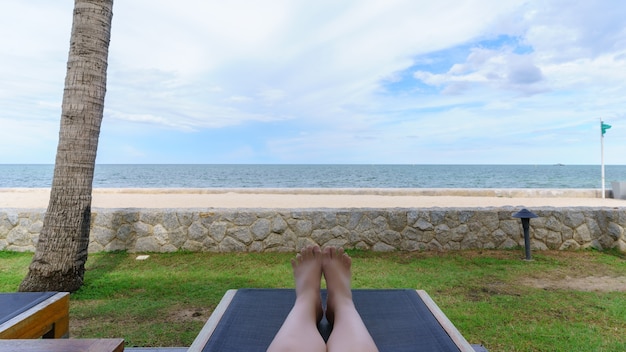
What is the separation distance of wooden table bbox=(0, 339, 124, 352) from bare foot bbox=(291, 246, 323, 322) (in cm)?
79

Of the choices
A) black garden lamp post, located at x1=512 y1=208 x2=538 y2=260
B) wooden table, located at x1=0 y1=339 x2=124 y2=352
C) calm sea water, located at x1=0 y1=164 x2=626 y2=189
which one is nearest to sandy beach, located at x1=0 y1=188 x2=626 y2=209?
black garden lamp post, located at x1=512 y1=208 x2=538 y2=260

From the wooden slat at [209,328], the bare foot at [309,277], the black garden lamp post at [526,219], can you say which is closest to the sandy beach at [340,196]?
the black garden lamp post at [526,219]

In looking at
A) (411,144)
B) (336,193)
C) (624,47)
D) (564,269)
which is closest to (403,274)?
(564,269)

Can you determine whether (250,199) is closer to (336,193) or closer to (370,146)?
(336,193)

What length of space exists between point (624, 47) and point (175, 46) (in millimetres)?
17223

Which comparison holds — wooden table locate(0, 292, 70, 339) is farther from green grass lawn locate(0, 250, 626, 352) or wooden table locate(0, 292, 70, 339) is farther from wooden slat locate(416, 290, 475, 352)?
wooden slat locate(416, 290, 475, 352)

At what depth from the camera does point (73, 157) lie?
3.32 meters

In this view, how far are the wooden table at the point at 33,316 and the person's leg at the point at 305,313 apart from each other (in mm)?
1182

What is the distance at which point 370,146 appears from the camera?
53.5 meters

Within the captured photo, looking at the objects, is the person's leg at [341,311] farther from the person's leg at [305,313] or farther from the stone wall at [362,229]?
the stone wall at [362,229]

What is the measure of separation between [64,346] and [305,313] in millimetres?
876

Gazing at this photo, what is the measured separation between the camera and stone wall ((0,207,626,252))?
4871 mm

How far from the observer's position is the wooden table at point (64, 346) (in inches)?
44.8

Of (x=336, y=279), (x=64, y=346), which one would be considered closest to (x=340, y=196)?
(x=336, y=279)
